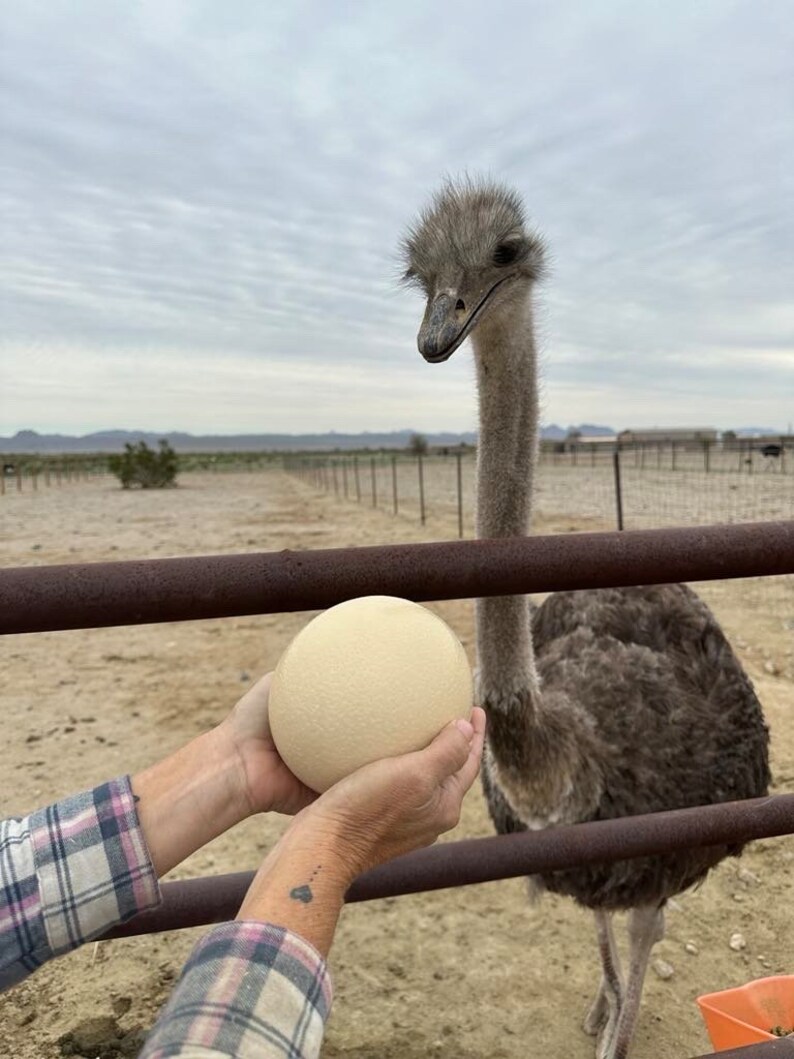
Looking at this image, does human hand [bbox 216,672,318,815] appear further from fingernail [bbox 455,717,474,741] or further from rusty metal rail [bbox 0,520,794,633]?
fingernail [bbox 455,717,474,741]

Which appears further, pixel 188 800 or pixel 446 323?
pixel 446 323

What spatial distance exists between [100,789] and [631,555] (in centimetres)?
70

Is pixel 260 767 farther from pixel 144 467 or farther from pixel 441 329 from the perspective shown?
pixel 144 467

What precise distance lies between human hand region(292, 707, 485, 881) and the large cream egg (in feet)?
0.14

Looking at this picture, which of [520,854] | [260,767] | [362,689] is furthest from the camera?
[520,854]

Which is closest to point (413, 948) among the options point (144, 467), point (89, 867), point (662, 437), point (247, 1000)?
point (89, 867)

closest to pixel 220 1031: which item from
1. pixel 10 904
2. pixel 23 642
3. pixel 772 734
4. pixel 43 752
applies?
pixel 10 904

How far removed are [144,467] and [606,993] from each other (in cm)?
3748

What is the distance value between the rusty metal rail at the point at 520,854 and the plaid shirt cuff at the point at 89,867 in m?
0.36

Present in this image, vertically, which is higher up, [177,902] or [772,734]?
[177,902]

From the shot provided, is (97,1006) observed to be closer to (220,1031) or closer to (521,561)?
(521,561)

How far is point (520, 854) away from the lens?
4.41ft

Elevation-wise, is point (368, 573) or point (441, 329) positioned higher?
point (441, 329)

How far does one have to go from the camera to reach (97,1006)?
2.39m
